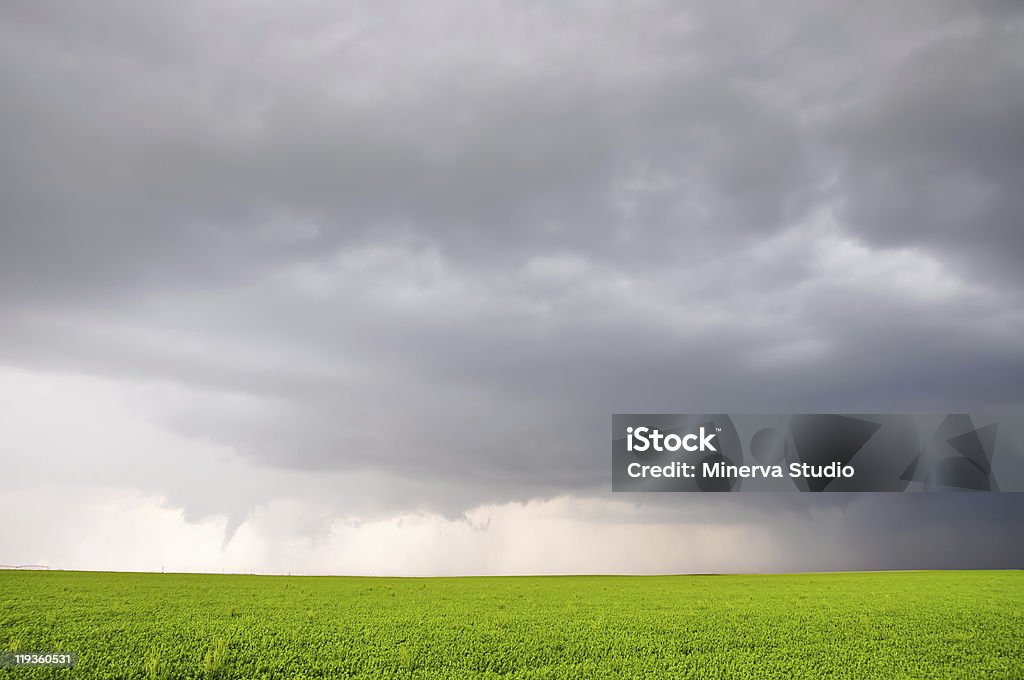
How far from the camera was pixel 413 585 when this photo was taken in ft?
182

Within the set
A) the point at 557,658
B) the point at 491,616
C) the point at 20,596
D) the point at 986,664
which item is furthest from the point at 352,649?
the point at 20,596

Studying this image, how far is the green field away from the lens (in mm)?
23547

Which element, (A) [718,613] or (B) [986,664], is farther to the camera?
(A) [718,613]

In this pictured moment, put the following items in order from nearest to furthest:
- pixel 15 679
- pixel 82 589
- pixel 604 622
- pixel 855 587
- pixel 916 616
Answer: pixel 15 679 → pixel 604 622 → pixel 916 616 → pixel 82 589 → pixel 855 587

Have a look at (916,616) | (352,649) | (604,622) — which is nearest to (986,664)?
(916,616)

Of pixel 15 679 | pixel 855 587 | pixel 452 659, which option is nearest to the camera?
pixel 15 679

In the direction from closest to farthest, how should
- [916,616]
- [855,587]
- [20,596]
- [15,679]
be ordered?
[15,679]
[916,616]
[20,596]
[855,587]

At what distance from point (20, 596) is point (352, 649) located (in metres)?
26.2

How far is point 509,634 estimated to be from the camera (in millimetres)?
28562

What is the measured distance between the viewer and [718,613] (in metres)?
35.1

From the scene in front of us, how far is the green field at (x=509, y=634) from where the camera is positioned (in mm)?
23547

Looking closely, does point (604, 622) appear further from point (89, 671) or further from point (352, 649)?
point (89, 671)

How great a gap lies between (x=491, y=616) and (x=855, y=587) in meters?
34.7

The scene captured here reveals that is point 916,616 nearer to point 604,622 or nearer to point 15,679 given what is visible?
point 604,622
